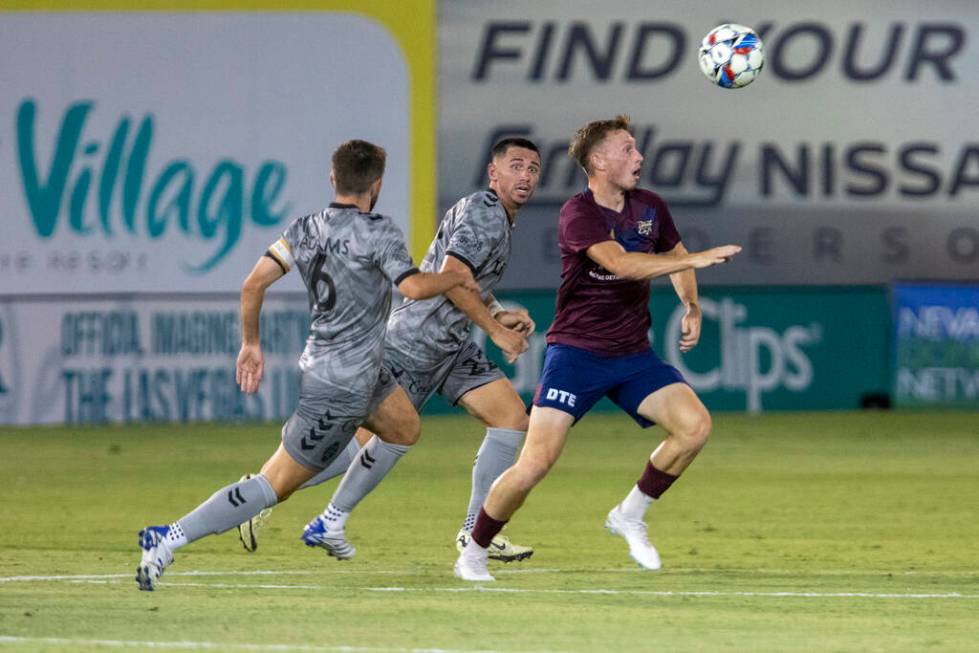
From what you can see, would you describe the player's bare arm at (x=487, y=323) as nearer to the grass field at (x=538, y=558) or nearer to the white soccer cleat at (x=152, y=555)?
the grass field at (x=538, y=558)

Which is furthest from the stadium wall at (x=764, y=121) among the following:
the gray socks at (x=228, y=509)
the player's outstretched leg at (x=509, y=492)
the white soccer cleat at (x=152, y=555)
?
the white soccer cleat at (x=152, y=555)

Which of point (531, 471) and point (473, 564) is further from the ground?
point (531, 471)

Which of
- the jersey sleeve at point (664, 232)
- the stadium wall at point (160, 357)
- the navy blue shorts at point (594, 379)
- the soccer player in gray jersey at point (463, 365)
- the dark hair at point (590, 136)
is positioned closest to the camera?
the navy blue shorts at point (594, 379)

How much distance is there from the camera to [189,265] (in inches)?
928

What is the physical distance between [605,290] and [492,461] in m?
1.27

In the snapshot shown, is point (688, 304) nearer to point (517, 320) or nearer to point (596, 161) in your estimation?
point (596, 161)

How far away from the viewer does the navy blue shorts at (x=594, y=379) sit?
9742 millimetres

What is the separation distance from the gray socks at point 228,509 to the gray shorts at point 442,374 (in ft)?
5.63

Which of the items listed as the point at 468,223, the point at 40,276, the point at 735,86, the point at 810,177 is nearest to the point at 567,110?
the point at 810,177

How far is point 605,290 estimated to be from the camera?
32.3 ft

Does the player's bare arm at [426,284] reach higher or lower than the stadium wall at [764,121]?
lower

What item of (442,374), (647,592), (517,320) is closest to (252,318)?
(517,320)

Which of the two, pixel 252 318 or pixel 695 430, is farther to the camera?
pixel 695 430

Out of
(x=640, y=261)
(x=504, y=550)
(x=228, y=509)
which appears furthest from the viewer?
(x=504, y=550)
